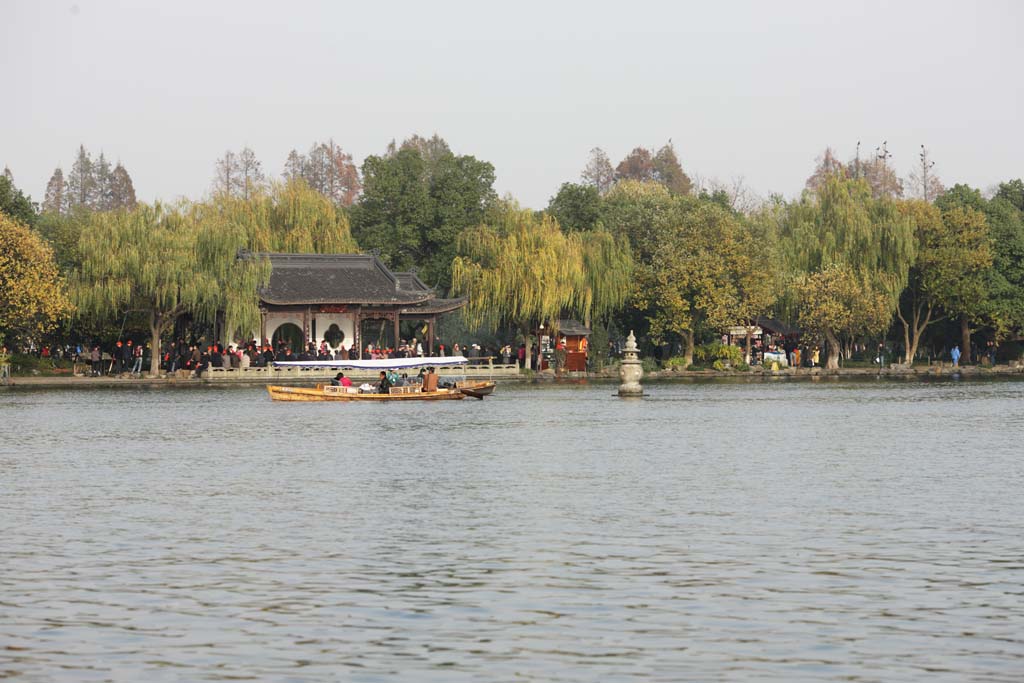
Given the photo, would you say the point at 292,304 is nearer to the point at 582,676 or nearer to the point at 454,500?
→ the point at 454,500

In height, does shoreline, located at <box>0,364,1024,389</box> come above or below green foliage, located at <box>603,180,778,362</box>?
below

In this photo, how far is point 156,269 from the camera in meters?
67.1

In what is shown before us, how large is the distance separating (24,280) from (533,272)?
24.9m

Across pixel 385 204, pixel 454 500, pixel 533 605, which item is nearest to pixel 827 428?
pixel 454 500

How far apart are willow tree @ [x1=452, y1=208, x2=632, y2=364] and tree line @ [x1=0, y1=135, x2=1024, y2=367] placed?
103 mm

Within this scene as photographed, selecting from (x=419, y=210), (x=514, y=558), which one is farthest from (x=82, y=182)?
(x=514, y=558)

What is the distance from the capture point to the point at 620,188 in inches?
4643

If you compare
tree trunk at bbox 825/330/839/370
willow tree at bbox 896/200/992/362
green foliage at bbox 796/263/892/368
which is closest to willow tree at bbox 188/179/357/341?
green foliage at bbox 796/263/892/368

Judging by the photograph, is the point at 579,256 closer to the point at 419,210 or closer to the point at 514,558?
the point at 419,210

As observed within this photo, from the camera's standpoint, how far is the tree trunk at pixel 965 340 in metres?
88.1

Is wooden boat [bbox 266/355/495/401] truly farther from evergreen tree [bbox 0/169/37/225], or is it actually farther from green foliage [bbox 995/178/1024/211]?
green foliage [bbox 995/178/1024/211]

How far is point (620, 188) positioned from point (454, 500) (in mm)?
95727

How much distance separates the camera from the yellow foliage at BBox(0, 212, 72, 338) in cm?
6147

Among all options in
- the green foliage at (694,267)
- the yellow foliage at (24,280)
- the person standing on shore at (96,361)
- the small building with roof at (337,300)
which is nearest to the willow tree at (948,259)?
the green foliage at (694,267)
